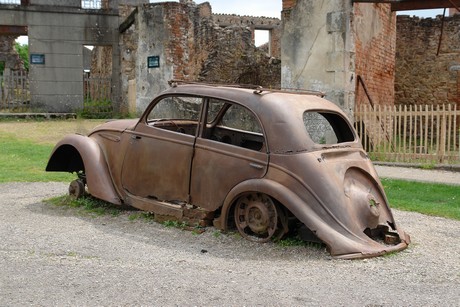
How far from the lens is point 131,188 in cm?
607

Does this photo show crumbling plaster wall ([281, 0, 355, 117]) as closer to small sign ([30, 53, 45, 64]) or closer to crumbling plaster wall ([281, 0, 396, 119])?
crumbling plaster wall ([281, 0, 396, 119])

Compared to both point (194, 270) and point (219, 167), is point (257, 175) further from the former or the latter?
point (194, 270)

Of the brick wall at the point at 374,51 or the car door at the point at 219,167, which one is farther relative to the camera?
the brick wall at the point at 374,51

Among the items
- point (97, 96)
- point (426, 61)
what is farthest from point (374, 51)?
point (97, 96)

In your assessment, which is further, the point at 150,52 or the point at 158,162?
the point at 150,52

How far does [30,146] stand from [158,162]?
28.4 feet

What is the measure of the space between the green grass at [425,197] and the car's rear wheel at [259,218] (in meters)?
3.02

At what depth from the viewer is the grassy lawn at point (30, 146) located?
9477mm

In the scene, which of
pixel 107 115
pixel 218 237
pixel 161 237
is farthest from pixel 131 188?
pixel 107 115

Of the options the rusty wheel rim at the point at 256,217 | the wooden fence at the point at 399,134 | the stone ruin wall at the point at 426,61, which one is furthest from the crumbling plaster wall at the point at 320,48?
the stone ruin wall at the point at 426,61

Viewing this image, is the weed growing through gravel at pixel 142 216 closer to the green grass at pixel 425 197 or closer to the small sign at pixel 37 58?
the green grass at pixel 425 197

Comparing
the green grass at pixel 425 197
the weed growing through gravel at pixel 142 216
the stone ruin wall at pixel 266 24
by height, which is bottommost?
the green grass at pixel 425 197

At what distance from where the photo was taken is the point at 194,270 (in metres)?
4.23

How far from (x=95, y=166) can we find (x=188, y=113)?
286 inches
